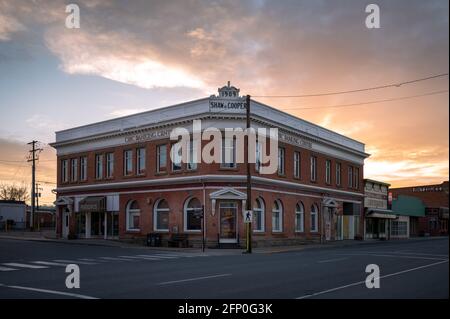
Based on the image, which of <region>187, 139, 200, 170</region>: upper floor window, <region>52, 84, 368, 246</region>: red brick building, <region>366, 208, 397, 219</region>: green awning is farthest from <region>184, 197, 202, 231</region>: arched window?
<region>366, 208, 397, 219</region>: green awning

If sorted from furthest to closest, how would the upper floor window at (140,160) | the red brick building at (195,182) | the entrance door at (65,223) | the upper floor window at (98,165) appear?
the entrance door at (65,223)
the upper floor window at (98,165)
the upper floor window at (140,160)
the red brick building at (195,182)

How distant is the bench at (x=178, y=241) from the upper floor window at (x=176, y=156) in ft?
16.1

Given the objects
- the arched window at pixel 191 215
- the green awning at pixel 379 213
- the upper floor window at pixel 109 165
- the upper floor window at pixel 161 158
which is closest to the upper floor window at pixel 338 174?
the green awning at pixel 379 213

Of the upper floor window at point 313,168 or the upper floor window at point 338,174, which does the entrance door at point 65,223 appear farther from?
the upper floor window at point 338,174

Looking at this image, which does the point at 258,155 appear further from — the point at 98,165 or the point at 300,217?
Result: the point at 98,165

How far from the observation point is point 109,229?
45719 millimetres

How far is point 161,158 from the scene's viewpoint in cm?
4138

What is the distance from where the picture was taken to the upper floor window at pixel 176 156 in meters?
39.8

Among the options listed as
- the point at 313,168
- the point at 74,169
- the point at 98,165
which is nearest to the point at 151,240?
the point at 98,165

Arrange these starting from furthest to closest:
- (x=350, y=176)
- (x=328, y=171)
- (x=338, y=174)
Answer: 1. (x=350, y=176)
2. (x=338, y=174)
3. (x=328, y=171)

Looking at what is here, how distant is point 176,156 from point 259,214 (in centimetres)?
761
